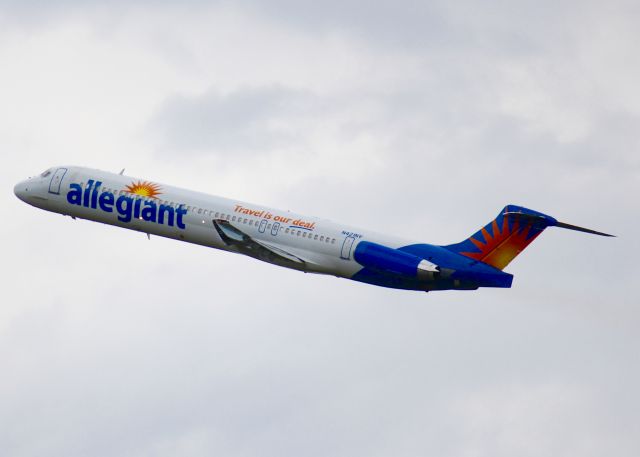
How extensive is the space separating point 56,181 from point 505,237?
29.8 metres

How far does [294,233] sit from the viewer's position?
3578 inches

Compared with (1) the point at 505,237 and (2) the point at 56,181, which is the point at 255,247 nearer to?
(1) the point at 505,237

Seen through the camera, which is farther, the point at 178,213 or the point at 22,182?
the point at 22,182

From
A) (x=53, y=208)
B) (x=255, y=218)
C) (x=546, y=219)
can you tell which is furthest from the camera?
(x=53, y=208)

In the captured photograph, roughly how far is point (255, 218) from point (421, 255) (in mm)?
10784

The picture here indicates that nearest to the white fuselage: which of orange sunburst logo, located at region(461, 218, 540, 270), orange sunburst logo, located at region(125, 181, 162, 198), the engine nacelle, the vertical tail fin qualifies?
orange sunburst logo, located at region(125, 181, 162, 198)

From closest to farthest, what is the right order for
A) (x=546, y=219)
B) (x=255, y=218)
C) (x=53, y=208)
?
(x=546, y=219), (x=255, y=218), (x=53, y=208)

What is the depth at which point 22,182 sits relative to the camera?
335 feet

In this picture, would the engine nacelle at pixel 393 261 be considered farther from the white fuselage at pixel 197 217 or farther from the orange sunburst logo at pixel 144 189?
the orange sunburst logo at pixel 144 189

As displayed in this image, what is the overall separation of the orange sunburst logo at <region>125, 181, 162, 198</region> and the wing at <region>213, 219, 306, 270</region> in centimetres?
600

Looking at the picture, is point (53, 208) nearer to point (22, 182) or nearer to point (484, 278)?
point (22, 182)

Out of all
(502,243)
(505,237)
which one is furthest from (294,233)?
(505,237)

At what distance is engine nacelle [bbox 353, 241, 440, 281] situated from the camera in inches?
3418

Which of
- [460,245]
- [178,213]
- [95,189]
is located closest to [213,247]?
[178,213]
